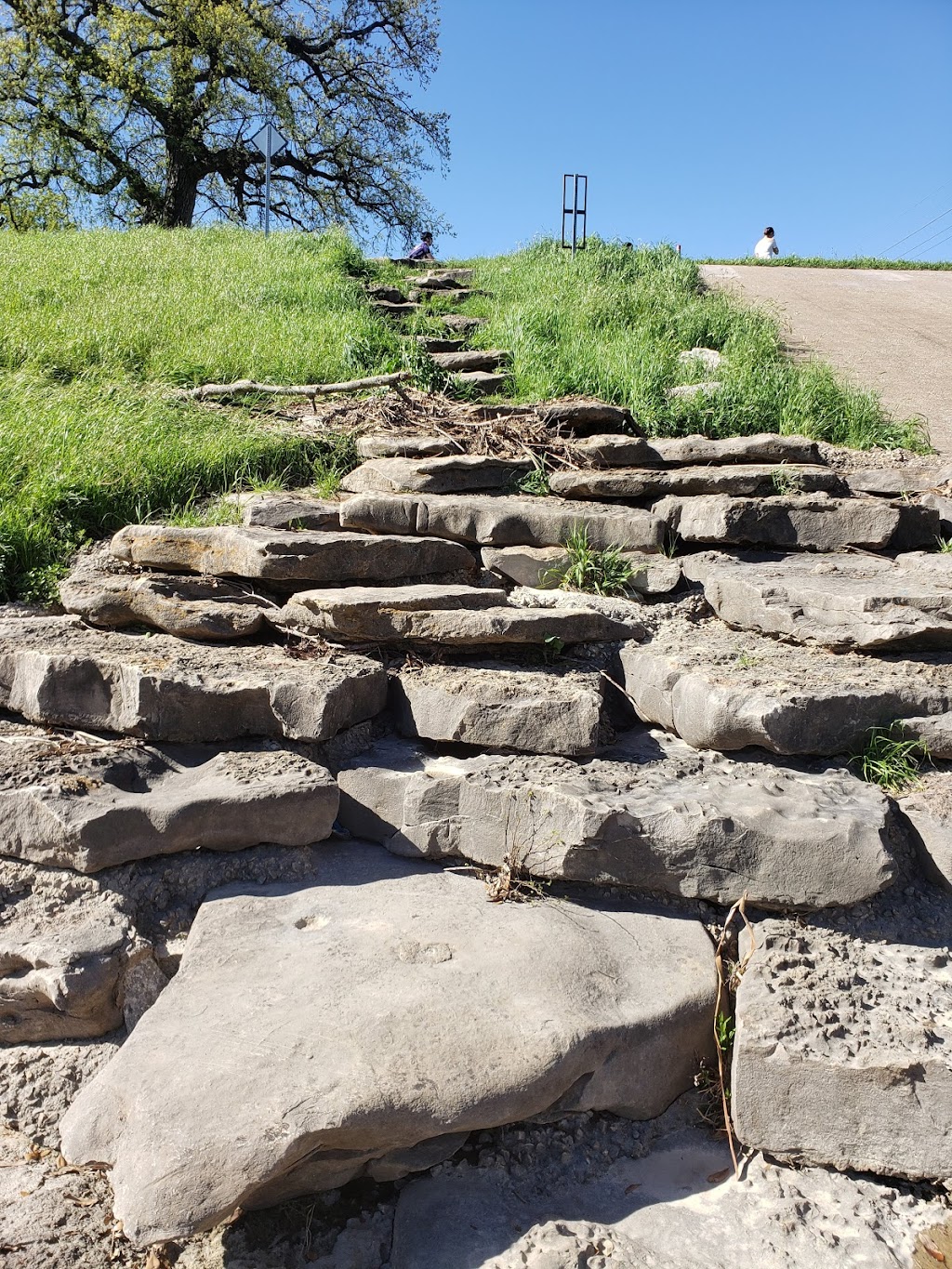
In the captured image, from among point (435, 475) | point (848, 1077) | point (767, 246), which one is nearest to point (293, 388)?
point (435, 475)

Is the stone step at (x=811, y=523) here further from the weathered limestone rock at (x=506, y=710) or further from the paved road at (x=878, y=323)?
the paved road at (x=878, y=323)

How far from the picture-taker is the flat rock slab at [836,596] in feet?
11.1

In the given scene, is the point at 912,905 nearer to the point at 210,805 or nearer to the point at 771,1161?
the point at 771,1161

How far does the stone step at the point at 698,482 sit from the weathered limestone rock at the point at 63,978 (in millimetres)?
2760

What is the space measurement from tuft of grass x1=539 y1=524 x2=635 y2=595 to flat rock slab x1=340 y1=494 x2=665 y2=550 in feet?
0.31

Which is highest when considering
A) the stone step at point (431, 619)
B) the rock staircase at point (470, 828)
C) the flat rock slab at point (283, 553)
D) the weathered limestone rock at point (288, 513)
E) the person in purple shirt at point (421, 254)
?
the person in purple shirt at point (421, 254)

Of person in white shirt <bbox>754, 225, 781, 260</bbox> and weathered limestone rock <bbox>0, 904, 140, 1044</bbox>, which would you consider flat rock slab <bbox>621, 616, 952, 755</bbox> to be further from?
person in white shirt <bbox>754, 225, 781, 260</bbox>

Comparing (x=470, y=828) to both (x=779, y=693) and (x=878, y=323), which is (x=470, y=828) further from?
(x=878, y=323)

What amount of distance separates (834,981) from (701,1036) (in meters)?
0.38

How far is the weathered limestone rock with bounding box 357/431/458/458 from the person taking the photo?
4.98m

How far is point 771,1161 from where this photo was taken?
8.01 feet

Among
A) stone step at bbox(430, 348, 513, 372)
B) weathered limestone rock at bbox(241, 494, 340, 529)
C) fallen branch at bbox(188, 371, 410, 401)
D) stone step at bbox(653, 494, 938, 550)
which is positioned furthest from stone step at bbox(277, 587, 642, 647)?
stone step at bbox(430, 348, 513, 372)

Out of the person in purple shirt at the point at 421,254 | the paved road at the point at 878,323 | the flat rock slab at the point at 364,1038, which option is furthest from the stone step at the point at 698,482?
the person in purple shirt at the point at 421,254

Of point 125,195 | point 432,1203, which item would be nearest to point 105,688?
point 432,1203
